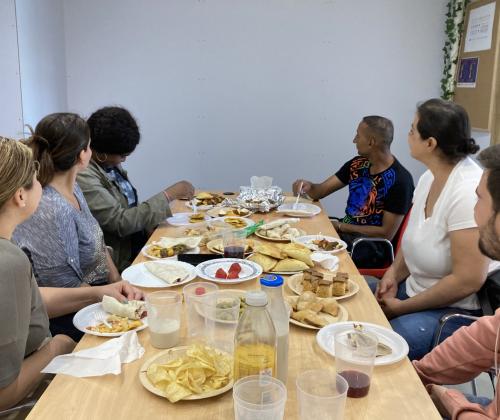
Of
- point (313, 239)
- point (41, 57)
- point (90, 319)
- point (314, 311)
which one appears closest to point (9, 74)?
point (41, 57)

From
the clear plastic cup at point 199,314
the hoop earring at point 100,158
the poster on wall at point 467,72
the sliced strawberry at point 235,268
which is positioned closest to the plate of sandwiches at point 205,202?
the hoop earring at point 100,158

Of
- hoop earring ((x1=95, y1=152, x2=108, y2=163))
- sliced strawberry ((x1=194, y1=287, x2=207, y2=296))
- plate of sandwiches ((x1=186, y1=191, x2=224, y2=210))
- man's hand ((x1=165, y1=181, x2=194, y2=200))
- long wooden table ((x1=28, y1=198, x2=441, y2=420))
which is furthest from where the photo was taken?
plate of sandwiches ((x1=186, y1=191, x2=224, y2=210))

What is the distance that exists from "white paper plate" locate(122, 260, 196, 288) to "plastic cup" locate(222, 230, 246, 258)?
0.18m

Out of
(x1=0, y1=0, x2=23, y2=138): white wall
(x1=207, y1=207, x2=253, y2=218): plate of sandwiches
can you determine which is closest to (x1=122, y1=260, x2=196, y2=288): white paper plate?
(x1=207, y1=207, x2=253, y2=218): plate of sandwiches

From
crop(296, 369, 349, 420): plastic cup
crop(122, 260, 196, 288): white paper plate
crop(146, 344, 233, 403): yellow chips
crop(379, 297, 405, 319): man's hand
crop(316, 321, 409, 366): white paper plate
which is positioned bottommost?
crop(379, 297, 405, 319): man's hand

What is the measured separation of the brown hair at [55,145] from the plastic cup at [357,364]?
123 centimetres

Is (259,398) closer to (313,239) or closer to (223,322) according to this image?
(223,322)

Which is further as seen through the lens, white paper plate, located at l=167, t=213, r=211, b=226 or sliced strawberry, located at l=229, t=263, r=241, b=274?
white paper plate, located at l=167, t=213, r=211, b=226

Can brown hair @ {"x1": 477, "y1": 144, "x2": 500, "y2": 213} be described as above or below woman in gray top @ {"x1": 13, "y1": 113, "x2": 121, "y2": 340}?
above

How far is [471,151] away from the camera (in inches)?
76.1

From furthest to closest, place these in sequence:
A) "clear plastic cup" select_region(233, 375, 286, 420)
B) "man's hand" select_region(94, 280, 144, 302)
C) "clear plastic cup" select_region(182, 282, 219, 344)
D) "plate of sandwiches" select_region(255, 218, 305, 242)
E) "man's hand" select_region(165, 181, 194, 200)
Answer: "man's hand" select_region(165, 181, 194, 200) < "plate of sandwiches" select_region(255, 218, 305, 242) < "man's hand" select_region(94, 280, 144, 302) < "clear plastic cup" select_region(182, 282, 219, 344) < "clear plastic cup" select_region(233, 375, 286, 420)

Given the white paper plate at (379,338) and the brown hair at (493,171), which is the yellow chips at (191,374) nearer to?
the white paper plate at (379,338)

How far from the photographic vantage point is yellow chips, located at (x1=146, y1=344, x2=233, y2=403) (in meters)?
1.05

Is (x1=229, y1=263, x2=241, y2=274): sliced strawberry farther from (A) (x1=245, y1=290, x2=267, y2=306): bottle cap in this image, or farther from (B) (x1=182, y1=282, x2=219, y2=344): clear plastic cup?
(A) (x1=245, y1=290, x2=267, y2=306): bottle cap
